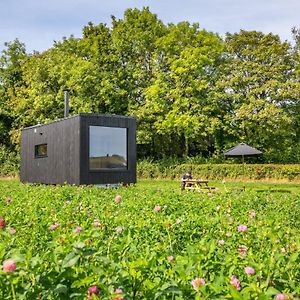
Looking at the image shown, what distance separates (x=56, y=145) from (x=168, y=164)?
31.0 feet

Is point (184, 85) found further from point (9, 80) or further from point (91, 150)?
point (9, 80)

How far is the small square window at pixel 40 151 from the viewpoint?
17484 mm

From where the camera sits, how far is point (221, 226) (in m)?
4.02

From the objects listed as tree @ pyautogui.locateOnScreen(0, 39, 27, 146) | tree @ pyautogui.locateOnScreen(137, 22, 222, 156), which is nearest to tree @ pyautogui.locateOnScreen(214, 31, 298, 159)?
tree @ pyautogui.locateOnScreen(137, 22, 222, 156)

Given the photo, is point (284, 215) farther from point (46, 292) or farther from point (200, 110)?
point (200, 110)

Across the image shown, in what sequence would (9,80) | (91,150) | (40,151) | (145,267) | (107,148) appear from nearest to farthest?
(145,267)
(91,150)
(107,148)
(40,151)
(9,80)

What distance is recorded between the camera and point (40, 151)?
58.7ft

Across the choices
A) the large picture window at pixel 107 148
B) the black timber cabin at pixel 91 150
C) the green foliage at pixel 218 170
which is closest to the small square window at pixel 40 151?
the black timber cabin at pixel 91 150

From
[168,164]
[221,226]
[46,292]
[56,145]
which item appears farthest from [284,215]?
[168,164]

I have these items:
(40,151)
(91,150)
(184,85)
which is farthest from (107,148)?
(184,85)

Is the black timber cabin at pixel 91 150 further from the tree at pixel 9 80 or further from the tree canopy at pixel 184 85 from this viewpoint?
the tree at pixel 9 80

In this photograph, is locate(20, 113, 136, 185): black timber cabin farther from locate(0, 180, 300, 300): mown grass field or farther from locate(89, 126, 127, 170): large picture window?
locate(0, 180, 300, 300): mown grass field

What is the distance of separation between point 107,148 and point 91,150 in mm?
621

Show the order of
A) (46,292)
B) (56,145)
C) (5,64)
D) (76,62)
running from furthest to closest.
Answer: (5,64)
(76,62)
(56,145)
(46,292)
